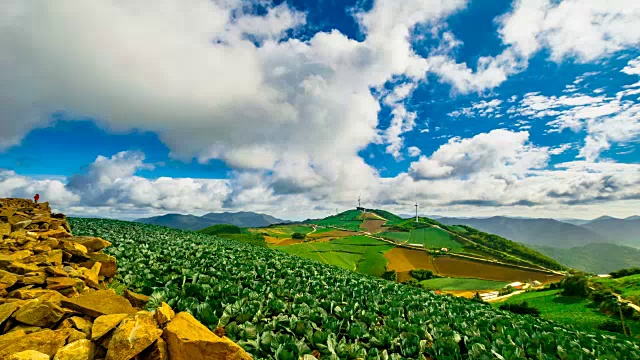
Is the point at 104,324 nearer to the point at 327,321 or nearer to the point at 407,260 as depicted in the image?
the point at 327,321

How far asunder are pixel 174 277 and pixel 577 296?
89.3 metres

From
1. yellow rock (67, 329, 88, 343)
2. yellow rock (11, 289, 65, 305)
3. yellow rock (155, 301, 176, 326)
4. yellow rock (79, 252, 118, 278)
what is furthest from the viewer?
yellow rock (79, 252, 118, 278)

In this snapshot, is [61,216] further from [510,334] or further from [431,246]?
[431,246]

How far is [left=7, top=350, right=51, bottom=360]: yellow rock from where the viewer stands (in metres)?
4.72

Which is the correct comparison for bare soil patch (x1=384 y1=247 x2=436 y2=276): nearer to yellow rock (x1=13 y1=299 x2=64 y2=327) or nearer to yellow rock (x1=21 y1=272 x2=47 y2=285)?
yellow rock (x1=21 y1=272 x2=47 y2=285)

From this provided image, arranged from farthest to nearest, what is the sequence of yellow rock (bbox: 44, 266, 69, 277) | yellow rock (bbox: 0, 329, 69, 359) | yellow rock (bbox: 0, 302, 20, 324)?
yellow rock (bbox: 44, 266, 69, 277) → yellow rock (bbox: 0, 302, 20, 324) → yellow rock (bbox: 0, 329, 69, 359)

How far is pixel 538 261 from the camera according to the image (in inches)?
6437

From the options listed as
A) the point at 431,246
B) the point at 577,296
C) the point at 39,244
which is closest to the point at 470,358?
the point at 39,244

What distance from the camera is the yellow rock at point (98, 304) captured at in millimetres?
6586

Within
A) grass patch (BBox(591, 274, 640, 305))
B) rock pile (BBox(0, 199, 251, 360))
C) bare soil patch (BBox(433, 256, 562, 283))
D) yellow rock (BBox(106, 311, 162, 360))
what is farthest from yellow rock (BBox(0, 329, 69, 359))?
bare soil patch (BBox(433, 256, 562, 283))

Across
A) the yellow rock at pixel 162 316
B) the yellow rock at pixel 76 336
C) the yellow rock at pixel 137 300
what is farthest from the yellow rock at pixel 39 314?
the yellow rock at pixel 137 300

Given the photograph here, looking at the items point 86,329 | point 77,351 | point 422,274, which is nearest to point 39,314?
point 86,329

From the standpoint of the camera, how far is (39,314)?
6008mm

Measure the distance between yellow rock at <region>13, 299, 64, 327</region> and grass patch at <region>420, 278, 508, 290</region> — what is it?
9993cm
